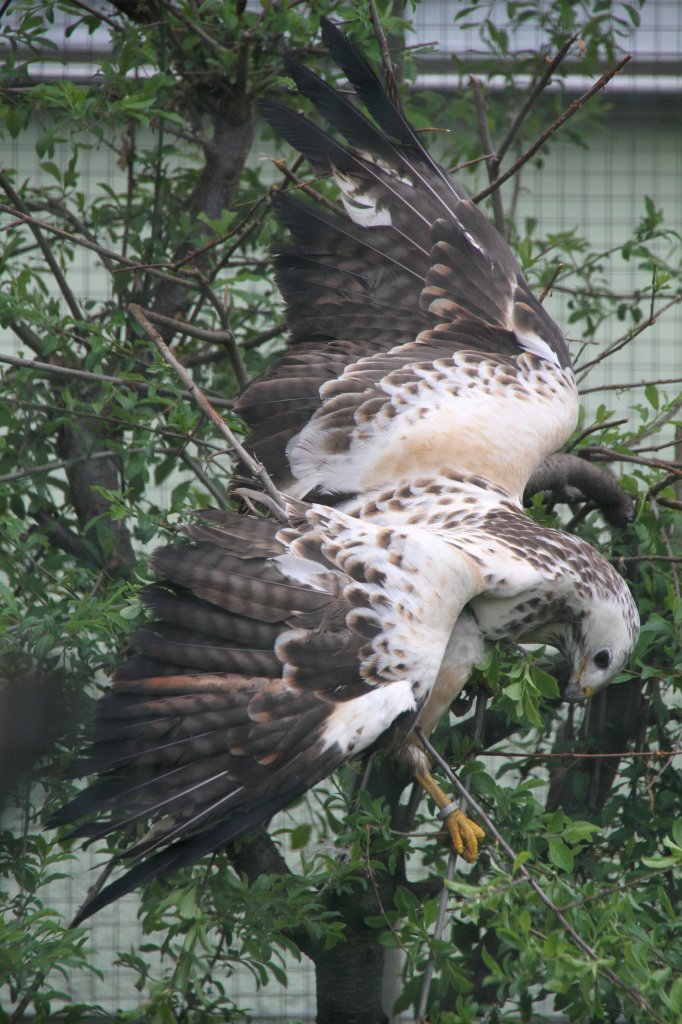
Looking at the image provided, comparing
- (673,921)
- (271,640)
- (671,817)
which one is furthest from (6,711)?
(671,817)

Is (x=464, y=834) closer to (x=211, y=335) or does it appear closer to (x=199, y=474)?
(x=199, y=474)

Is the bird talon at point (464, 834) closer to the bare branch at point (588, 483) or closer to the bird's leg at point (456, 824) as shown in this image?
the bird's leg at point (456, 824)

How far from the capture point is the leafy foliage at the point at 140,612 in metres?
1.39

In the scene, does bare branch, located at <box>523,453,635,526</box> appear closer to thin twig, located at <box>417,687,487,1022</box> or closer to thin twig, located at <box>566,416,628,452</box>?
thin twig, located at <box>566,416,628,452</box>

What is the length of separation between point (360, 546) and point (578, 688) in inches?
21.6

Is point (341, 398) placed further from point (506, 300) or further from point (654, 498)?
point (654, 498)

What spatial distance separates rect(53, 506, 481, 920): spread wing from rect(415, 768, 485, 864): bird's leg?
0.25 meters

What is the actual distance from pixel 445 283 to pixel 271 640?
956mm

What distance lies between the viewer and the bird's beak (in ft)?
6.06

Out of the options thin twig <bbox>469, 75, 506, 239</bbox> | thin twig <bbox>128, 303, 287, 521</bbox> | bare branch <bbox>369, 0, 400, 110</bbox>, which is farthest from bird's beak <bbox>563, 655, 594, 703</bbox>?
bare branch <bbox>369, 0, 400, 110</bbox>

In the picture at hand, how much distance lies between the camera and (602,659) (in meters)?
1.81

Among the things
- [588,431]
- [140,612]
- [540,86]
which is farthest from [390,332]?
[140,612]

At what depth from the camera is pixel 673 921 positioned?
1.46 meters

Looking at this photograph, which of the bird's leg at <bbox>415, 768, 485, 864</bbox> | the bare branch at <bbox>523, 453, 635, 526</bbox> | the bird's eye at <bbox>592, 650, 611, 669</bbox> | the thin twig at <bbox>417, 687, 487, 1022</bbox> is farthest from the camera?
the bare branch at <bbox>523, 453, 635, 526</bbox>
